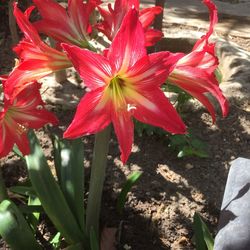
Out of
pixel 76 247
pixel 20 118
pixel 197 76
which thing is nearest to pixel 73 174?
pixel 76 247

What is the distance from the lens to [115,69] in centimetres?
129

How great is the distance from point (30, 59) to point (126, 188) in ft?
3.56

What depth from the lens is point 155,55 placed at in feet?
4.21

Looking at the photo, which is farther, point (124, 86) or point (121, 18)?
Result: point (121, 18)

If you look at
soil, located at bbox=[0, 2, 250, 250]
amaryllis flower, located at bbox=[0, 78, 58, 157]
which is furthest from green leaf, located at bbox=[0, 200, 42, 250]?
soil, located at bbox=[0, 2, 250, 250]

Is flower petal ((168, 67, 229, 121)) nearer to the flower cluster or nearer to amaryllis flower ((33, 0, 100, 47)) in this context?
the flower cluster

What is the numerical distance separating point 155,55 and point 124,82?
5.4 inches

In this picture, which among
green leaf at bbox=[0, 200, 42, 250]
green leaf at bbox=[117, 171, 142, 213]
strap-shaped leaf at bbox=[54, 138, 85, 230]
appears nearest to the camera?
green leaf at bbox=[0, 200, 42, 250]

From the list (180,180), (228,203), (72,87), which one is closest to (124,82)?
(228,203)

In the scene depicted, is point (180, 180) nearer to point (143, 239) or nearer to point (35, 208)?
point (143, 239)

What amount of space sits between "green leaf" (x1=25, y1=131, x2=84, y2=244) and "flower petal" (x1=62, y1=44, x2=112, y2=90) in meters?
0.82

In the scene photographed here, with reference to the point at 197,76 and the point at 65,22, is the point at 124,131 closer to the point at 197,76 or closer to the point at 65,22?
the point at 197,76

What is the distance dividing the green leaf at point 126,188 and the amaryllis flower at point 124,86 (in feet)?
3.13

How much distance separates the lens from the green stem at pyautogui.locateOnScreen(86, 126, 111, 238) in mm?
1688
